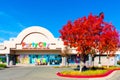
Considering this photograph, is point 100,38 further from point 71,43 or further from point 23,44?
point 23,44

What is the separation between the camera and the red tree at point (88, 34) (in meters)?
33.9

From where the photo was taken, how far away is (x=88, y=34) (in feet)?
112

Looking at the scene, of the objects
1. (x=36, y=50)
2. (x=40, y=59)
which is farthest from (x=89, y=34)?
(x=40, y=59)

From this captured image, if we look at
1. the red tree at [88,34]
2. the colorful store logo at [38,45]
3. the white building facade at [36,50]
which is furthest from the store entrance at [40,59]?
the red tree at [88,34]

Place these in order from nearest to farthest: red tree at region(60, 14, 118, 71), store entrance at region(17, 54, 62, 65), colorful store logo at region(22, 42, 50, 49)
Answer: red tree at region(60, 14, 118, 71) < colorful store logo at region(22, 42, 50, 49) < store entrance at region(17, 54, 62, 65)

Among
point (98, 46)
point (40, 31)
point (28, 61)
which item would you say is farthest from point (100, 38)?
point (28, 61)

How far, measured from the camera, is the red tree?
33875mm

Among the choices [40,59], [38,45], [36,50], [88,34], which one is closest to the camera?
[88,34]

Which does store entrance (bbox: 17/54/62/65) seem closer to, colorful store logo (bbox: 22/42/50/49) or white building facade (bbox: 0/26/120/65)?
white building facade (bbox: 0/26/120/65)

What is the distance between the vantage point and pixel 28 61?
6781 cm

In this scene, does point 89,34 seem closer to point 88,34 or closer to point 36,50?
point 88,34

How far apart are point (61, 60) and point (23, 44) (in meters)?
9.70

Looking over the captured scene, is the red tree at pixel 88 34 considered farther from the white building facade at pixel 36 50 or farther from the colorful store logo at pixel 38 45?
the colorful store logo at pixel 38 45

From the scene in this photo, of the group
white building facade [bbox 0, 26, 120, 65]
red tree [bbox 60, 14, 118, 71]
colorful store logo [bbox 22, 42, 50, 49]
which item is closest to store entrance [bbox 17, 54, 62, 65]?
white building facade [bbox 0, 26, 120, 65]
